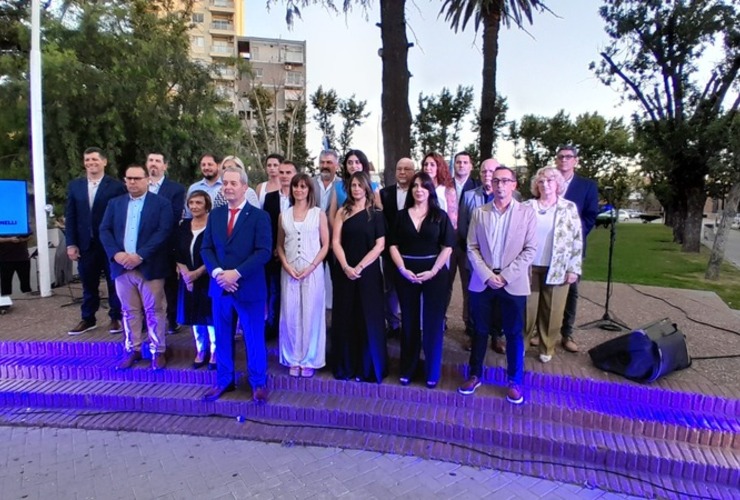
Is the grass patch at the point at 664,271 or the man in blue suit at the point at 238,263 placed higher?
the man in blue suit at the point at 238,263

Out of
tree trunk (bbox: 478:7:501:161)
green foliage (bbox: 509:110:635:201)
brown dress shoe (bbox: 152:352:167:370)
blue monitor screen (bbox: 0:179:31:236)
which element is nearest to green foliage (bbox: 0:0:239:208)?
blue monitor screen (bbox: 0:179:31:236)

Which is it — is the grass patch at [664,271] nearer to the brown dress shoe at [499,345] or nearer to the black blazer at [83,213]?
the brown dress shoe at [499,345]

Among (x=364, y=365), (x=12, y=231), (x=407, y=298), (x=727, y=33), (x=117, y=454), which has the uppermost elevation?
(x=727, y=33)

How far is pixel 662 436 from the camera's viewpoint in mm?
3186

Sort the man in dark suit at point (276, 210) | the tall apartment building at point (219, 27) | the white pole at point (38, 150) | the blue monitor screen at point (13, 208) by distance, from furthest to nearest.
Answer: the tall apartment building at point (219, 27)
the white pole at point (38, 150)
the blue monitor screen at point (13, 208)
the man in dark suit at point (276, 210)

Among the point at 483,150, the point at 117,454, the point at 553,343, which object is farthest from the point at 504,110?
the point at 117,454

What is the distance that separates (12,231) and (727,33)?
749 inches

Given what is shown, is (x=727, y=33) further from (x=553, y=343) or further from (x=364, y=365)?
(x=364, y=365)

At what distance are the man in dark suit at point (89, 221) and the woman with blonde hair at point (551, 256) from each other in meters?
4.34

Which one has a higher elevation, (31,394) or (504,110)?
(504,110)

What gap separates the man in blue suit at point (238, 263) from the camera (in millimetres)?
3480

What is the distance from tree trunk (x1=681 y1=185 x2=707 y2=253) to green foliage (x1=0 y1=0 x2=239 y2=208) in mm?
16716

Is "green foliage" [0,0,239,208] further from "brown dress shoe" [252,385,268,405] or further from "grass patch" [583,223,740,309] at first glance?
"grass patch" [583,223,740,309]

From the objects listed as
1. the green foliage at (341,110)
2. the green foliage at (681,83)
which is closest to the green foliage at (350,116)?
the green foliage at (341,110)
